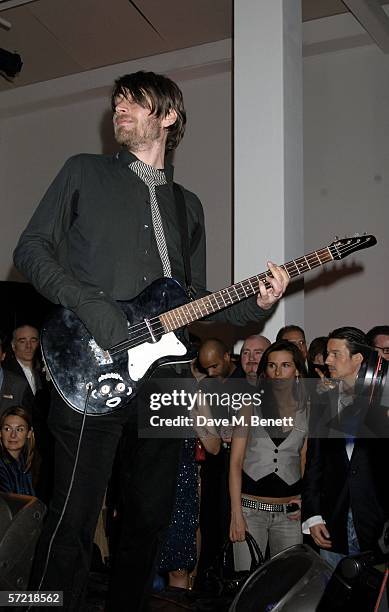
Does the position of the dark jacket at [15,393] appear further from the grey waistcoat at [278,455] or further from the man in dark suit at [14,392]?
the grey waistcoat at [278,455]

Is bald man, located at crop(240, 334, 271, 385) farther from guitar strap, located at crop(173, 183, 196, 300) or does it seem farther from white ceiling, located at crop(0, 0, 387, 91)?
white ceiling, located at crop(0, 0, 387, 91)

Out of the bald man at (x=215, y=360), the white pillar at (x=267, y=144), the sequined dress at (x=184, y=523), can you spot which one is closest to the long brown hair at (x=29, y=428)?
the sequined dress at (x=184, y=523)

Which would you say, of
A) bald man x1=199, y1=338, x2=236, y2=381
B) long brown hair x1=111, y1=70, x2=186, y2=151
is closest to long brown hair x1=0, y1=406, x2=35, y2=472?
bald man x1=199, y1=338, x2=236, y2=381

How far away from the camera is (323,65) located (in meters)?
6.95

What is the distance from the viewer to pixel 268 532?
3543 mm

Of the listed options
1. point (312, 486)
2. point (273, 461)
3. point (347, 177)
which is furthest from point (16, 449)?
point (347, 177)

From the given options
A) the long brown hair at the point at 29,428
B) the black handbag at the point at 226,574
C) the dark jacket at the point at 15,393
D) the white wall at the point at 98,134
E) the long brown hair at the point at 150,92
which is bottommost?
the black handbag at the point at 226,574

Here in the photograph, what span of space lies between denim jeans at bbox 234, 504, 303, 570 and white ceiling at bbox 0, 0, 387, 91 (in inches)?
177

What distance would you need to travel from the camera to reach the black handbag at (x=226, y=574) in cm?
330

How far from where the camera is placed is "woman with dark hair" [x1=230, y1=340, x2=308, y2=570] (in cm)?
351

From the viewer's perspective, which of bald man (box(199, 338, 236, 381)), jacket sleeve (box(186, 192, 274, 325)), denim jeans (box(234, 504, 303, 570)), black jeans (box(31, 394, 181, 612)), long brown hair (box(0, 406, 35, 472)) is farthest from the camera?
bald man (box(199, 338, 236, 381))

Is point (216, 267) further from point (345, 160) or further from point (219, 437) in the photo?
point (219, 437)

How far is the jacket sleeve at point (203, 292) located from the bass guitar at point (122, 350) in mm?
144

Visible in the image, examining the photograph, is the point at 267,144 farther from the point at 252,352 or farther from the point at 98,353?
the point at 98,353
